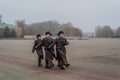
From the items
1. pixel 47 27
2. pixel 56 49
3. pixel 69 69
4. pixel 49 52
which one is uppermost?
pixel 47 27

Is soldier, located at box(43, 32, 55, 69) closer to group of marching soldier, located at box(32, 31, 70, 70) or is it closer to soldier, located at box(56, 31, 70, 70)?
group of marching soldier, located at box(32, 31, 70, 70)

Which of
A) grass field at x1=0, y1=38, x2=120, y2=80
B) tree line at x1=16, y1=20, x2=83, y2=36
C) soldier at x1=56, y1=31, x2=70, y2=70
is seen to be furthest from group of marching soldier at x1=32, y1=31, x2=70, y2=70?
tree line at x1=16, y1=20, x2=83, y2=36

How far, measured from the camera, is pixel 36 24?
166 meters

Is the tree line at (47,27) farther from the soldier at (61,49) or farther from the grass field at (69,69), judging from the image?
the soldier at (61,49)

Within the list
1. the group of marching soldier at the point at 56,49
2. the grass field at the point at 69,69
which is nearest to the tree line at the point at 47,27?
the grass field at the point at 69,69

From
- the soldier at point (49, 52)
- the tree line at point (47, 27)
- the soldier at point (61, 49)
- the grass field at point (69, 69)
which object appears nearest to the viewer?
the grass field at point (69, 69)

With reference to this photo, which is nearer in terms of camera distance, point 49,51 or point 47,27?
point 49,51

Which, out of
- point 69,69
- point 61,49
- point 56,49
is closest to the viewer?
point 69,69

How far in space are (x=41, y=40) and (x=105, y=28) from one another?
13833 centimetres

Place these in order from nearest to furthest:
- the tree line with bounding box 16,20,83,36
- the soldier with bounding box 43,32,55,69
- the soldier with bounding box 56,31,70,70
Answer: the soldier with bounding box 56,31,70,70 → the soldier with bounding box 43,32,55,69 → the tree line with bounding box 16,20,83,36

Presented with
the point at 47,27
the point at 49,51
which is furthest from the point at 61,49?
the point at 47,27

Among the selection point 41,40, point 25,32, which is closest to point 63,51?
point 41,40

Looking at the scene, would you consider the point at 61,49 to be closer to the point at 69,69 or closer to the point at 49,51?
the point at 49,51

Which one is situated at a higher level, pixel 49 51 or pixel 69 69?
pixel 49 51
